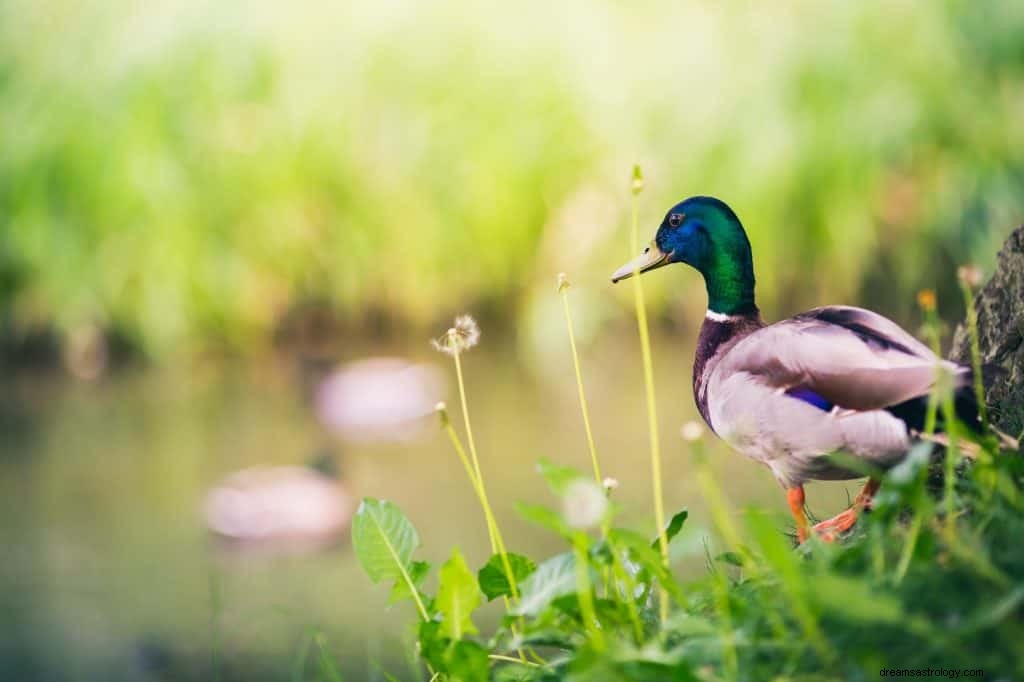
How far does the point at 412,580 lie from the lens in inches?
48.3

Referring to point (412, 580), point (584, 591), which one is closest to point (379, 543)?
point (412, 580)

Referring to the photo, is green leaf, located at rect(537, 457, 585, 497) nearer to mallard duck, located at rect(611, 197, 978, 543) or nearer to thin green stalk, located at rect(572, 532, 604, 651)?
thin green stalk, located at rect(572, 532, 604, 651)

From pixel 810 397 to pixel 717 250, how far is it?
22cm

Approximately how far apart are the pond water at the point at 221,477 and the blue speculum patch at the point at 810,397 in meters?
1.58

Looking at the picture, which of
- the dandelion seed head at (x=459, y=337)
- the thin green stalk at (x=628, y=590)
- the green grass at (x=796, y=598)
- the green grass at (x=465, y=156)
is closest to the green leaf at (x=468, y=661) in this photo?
the green grass at (x=796, y=598)

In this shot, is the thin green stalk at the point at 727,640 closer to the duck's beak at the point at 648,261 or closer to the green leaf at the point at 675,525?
the green leaf at the point at 675,525

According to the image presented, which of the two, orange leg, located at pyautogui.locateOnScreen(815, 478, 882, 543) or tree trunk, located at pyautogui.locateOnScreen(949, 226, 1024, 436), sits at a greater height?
tree trunk, located at pyautogui.locateOnScreen(949, 226, 1024, 436)

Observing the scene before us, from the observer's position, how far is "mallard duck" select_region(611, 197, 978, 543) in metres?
1.04

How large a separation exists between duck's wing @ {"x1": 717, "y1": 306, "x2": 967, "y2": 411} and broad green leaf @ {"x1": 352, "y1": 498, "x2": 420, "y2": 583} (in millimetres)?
319

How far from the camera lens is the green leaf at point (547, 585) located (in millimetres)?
1037

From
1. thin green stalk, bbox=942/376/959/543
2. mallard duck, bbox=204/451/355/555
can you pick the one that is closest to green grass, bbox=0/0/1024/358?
mallard duck, bbox=204/451/355/555

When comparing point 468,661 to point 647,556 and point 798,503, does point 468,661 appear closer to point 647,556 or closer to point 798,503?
point 647,556

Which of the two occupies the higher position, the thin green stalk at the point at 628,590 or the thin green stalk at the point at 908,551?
the thin green stalk at the point at 908,551

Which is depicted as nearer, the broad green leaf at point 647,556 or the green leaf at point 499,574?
the broad green leaf at point 647,556
